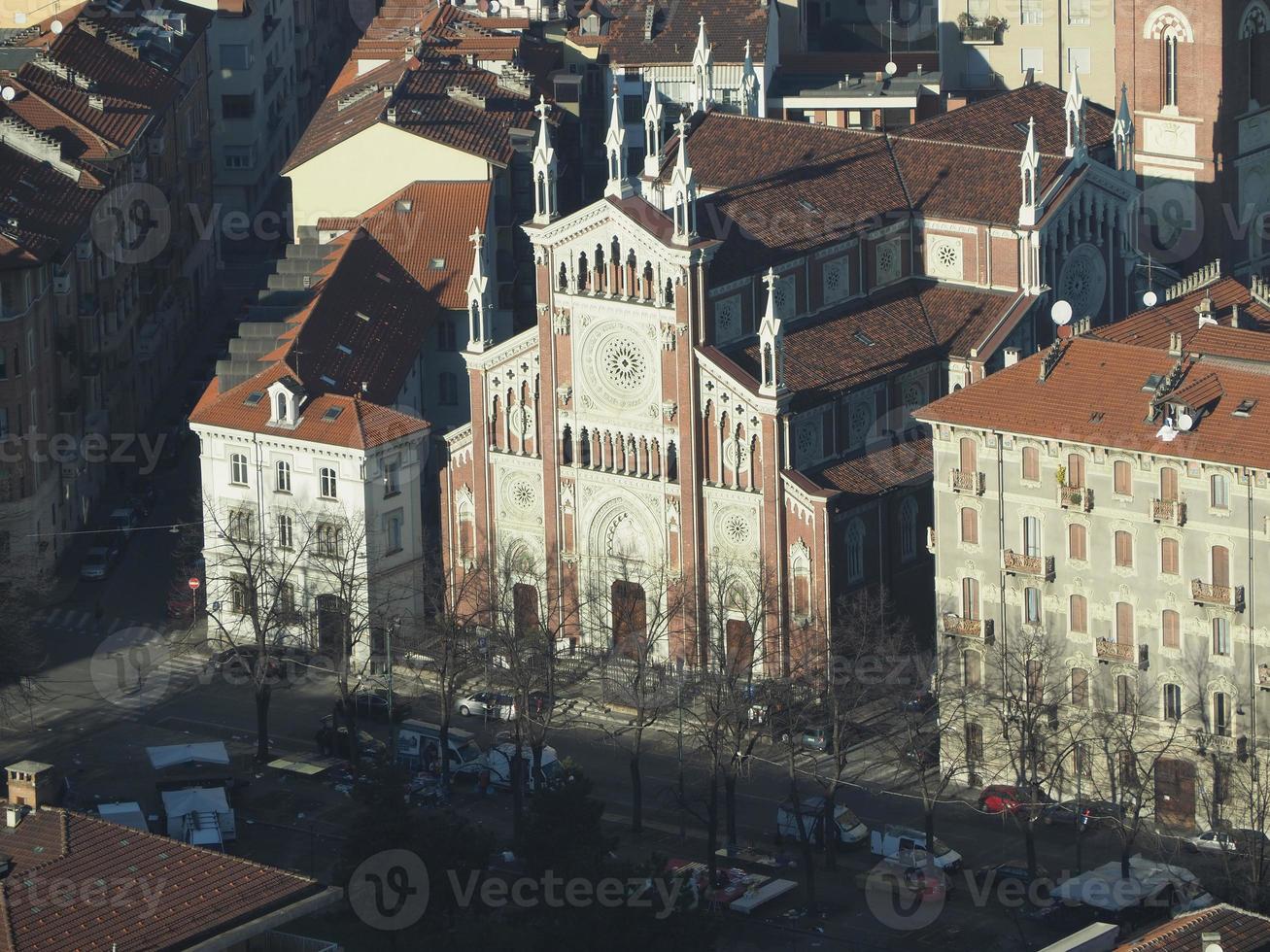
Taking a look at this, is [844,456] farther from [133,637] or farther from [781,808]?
[133,637]

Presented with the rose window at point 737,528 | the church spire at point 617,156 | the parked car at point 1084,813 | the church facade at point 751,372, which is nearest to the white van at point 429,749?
the church facade at point 751,372

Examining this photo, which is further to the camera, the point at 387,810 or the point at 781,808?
the point at 781,808

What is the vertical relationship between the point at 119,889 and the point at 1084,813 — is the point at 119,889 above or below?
above

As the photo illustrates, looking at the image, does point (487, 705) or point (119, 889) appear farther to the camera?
point (487, 705)

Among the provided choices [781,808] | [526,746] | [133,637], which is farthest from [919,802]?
[133,637]

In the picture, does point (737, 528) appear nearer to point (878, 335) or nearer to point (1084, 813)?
point (878, 335)

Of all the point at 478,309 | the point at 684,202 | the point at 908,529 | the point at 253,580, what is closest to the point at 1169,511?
the point at 908,529
